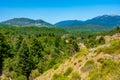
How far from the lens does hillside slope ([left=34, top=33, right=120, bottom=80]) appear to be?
3055cm

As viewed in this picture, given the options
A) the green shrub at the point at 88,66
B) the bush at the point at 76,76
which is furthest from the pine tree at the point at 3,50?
the green shrub at the point at 88,66

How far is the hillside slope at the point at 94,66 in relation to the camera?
3055cm

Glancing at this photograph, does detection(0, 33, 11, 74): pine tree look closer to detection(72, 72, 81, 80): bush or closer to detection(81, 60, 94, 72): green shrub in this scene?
detection(72, 72, 81, 80): bush

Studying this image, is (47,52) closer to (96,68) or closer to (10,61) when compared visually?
(10,61)

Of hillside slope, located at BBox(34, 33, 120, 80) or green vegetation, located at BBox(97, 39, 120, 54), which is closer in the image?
hillside slope, located at BBox(34, 33, 120, 80)

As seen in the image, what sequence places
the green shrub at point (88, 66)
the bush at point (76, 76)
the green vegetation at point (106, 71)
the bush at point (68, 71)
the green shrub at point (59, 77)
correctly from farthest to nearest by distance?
the bush at point (68, 71), the green shrub at point (59, 77), the green shrub at point (88, 66), the bush at point (76, 76), the green vegetation at point (106, 71)

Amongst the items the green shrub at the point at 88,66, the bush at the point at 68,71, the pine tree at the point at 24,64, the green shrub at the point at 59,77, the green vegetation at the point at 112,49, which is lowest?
the pine tree at the point at 24,64

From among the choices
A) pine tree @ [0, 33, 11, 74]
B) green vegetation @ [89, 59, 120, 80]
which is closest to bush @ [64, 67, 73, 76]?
green vegetation @ [89, 59, 120, 80]

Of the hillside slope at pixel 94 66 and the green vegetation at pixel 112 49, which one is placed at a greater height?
the green vegetation at pixel 112 49

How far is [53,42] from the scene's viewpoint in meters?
156

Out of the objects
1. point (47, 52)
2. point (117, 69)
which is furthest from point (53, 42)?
point (117, 69)

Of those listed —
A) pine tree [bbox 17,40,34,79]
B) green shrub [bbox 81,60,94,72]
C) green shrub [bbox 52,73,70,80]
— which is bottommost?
pine tree [bbox 17,40,34,79]

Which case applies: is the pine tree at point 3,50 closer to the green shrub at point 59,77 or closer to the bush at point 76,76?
the green shrub at point 59,77

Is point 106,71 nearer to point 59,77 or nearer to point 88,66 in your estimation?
point 88,66
